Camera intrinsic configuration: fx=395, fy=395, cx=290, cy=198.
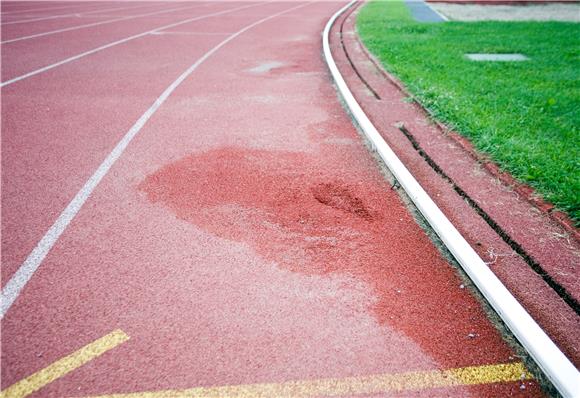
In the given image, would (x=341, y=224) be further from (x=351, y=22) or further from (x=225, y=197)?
(x=351, y=22)

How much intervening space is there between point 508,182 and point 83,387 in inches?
167

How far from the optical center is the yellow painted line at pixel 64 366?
2.36 metres

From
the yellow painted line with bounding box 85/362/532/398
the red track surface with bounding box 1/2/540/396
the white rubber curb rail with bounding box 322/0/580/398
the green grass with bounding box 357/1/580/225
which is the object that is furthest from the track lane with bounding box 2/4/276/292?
the green grass with bounding box 357/1/580/225

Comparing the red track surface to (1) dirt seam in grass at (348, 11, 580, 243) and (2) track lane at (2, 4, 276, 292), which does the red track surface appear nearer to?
(2) track lane at (2, 4, 276, 292)

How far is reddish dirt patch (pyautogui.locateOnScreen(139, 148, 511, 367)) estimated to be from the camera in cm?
276

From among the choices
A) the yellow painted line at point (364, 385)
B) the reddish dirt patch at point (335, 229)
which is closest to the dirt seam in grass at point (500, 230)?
the reddish dirt patch at point (335, 229)

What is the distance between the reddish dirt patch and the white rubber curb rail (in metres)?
0.14

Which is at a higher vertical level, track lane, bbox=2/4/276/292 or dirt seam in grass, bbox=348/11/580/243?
track lane, bbox=2/4/276/292

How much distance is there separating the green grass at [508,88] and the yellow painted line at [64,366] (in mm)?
3924

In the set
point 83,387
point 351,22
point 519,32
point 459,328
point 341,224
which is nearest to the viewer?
point 83,387

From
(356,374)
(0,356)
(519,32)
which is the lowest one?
(356,374)

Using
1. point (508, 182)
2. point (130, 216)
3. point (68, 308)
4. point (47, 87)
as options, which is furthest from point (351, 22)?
point (68, 308)

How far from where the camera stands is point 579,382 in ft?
7.11

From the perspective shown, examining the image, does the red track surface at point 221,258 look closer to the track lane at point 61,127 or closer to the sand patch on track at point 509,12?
the track lane at point 61,127
